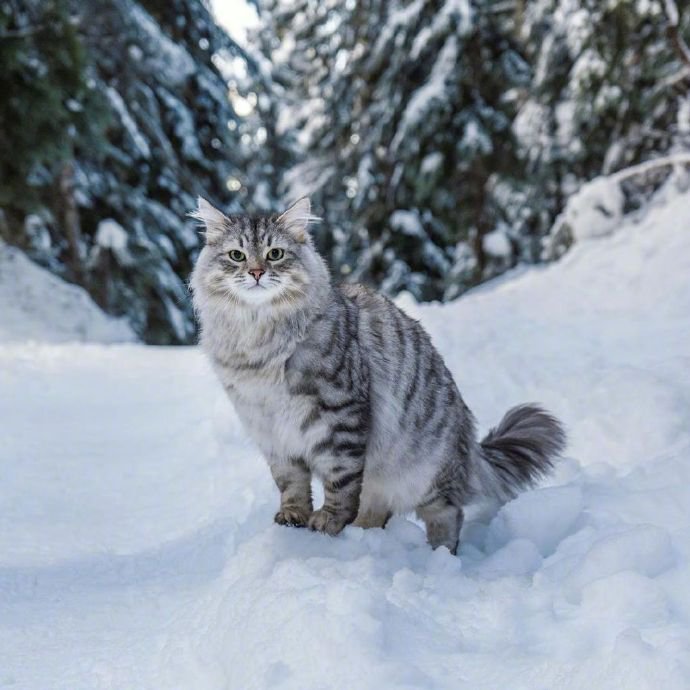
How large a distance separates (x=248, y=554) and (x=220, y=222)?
123cm

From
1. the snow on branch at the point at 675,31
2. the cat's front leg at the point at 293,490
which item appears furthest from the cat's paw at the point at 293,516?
the snow on branch at the point at 675,31

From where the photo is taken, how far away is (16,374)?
6684mm

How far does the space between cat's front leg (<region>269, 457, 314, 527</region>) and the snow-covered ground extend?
0.14 m

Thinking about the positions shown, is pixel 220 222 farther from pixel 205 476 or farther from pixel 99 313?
pixel 99 313

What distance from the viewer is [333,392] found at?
2.91m

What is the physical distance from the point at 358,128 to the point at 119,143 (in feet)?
12.7

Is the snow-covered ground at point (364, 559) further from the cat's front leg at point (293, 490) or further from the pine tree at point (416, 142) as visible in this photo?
the pine tree at point (416, 142)

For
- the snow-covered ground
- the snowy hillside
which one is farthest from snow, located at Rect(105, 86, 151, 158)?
the snow-covered ground

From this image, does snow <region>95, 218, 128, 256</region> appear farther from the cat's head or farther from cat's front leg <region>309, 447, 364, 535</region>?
cat's front leg <region>309, 447, 364, 535</region>

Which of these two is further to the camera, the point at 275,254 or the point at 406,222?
the point at 406,222

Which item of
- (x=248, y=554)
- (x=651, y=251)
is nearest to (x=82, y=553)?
(x=248, y=554)

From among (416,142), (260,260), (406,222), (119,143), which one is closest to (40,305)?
(119,143)

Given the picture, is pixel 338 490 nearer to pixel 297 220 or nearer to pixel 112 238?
pixel 297 220

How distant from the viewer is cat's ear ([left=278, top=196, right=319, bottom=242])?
10.4 feet
